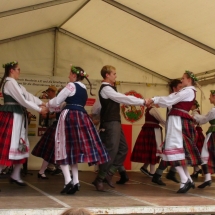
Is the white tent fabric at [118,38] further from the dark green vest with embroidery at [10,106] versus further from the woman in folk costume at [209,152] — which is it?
the dark green vest with embroidery at [10,106]

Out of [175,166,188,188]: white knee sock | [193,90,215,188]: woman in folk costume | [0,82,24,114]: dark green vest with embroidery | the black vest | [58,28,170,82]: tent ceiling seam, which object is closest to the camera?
[0,82,24,114]: dark green vest with embroidery

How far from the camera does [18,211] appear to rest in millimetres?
2621

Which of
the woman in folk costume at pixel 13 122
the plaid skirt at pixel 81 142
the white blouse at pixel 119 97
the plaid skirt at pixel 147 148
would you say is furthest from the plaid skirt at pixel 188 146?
the plaid skirt at pixel 147 148

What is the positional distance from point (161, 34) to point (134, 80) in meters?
1.44

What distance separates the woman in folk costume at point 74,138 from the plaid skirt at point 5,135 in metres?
0.43

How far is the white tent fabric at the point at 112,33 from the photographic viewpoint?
198 inches

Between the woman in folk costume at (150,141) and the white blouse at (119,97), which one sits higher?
the white blouse at (119,97)

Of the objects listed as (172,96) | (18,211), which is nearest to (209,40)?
(172,96)

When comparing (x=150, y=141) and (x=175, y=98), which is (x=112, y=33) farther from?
(x=175, y=98)

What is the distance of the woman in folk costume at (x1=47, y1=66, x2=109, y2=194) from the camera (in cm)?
366

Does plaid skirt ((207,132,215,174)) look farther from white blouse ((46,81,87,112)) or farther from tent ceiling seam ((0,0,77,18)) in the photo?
tent ceiling seam ((0,0,77,18))

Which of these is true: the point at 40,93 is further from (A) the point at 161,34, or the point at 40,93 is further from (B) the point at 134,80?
(A) the point at 161,34

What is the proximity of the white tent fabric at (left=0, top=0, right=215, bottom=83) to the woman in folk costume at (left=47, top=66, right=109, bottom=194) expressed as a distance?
1.54m

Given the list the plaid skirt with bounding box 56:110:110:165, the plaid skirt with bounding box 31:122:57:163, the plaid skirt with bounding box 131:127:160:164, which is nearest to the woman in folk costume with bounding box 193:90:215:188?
the plaid skirt with bounding box 131:127:160:164
